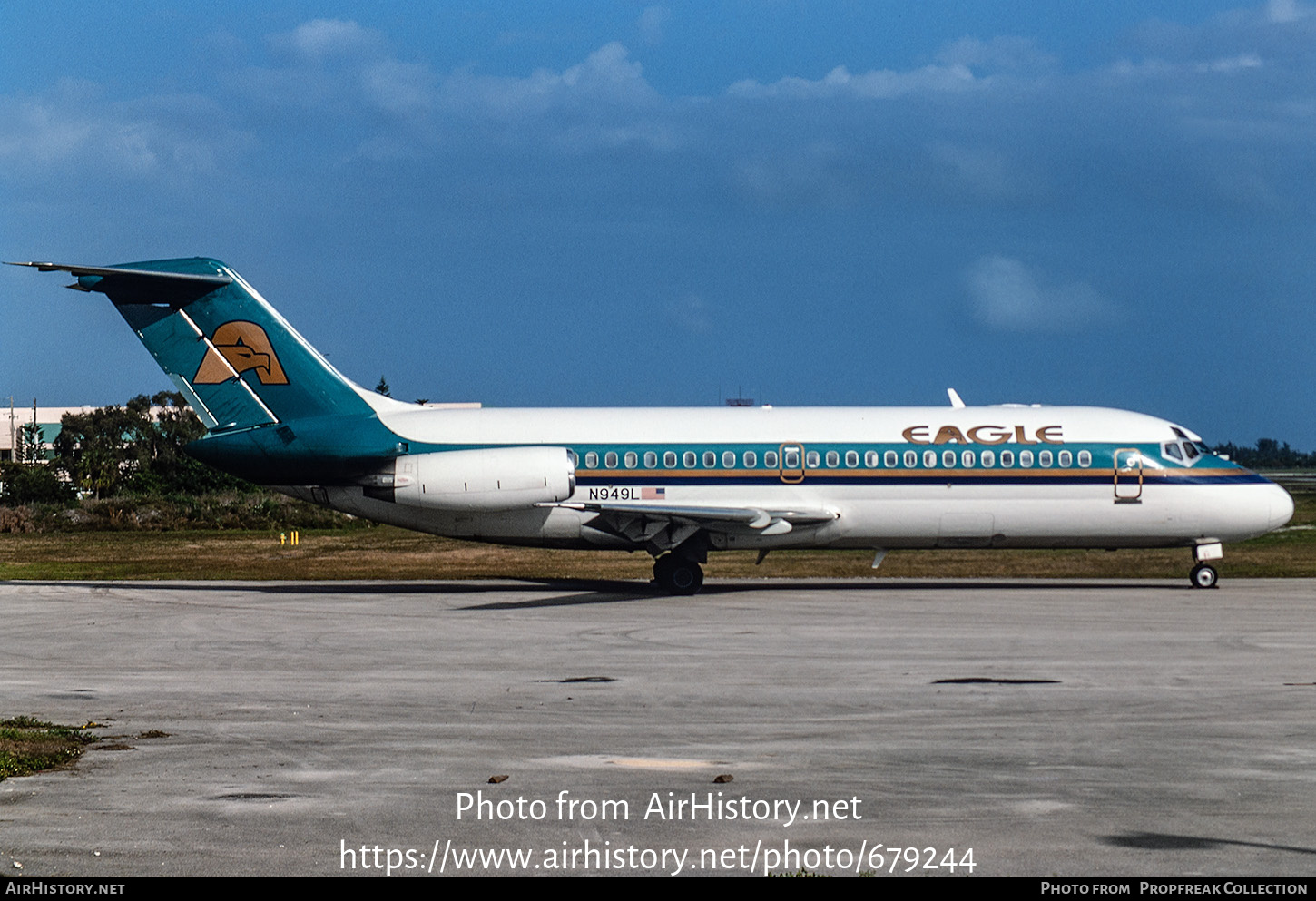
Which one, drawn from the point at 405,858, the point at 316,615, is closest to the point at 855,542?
the point at 316,615

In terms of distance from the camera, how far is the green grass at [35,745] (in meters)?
11.8

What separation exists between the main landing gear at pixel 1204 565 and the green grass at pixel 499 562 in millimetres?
3813

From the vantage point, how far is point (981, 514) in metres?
28.8

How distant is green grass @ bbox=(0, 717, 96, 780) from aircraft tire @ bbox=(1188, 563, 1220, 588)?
75.1ft

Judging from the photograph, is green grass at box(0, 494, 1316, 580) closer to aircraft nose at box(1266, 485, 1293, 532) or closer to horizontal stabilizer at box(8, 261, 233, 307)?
aircraft nose at box(1266, 485, 1293, 532)

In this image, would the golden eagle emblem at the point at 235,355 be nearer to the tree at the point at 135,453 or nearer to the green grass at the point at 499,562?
the green grass at the point at 499,562

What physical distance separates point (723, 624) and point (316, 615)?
7.72 metres

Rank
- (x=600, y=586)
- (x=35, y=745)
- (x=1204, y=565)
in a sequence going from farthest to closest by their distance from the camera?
1. (x=600, y=586)
2. (x=1204, y=565)
3. (x=35, y=745)

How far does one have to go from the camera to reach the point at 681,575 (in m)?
29.0

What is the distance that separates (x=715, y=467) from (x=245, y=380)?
32.6 feet

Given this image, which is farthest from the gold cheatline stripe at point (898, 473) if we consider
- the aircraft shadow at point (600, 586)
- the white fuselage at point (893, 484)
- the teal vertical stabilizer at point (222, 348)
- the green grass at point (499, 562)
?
the teal vertical stabilizer at point (222, 348)

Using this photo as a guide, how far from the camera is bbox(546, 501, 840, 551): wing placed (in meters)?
27.6

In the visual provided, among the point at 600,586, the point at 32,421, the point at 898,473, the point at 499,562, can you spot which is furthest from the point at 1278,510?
the point at 32,421

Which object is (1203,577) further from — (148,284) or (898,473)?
(148,284)
